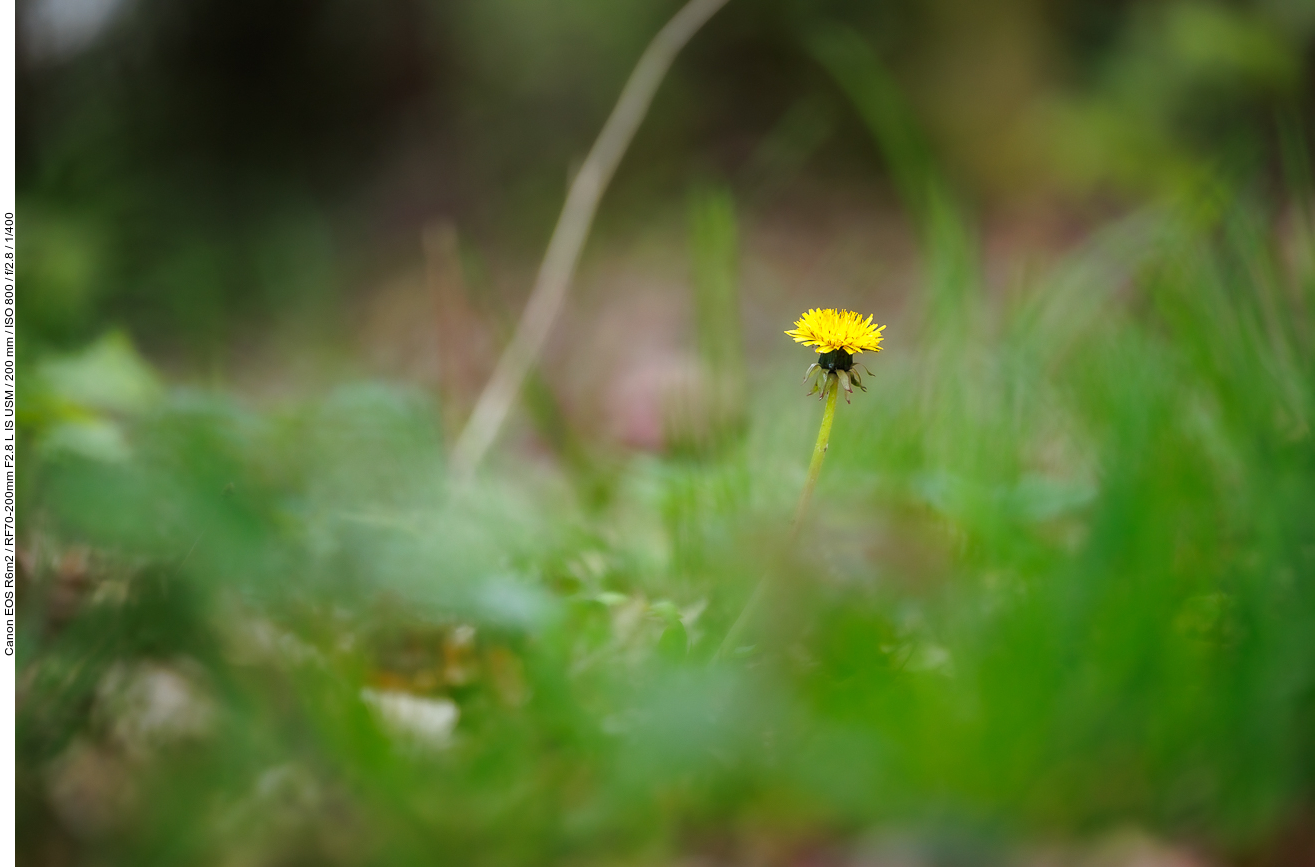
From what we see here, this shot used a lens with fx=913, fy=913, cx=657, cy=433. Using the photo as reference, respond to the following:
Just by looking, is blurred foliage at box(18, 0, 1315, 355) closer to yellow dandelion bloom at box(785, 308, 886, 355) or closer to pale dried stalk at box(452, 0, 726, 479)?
pale dried stalk at box(452, 0, 726, 479)

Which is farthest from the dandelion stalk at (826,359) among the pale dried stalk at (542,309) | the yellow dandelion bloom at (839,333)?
the pale dried stalk at (542,309)

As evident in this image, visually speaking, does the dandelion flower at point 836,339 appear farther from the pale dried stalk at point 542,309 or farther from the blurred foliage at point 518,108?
the blurred foliage at point 518,108

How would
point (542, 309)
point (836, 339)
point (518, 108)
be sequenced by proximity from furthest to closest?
1. point (518, 108)
2. point (542, 309)
3. point (836, 339)

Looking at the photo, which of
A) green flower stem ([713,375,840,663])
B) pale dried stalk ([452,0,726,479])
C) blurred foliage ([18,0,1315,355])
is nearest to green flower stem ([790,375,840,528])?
green flower stem ([713,375,840,663])

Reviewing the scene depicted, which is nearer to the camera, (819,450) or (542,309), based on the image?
(819,450)

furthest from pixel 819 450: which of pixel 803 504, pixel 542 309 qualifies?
pixel 542 309

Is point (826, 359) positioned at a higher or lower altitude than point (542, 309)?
lower

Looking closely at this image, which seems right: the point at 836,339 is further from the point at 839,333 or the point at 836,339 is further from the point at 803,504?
the point at 803,504

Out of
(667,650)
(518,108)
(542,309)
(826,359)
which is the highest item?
(518,108)

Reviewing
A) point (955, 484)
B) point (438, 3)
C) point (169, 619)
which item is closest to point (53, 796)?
point (169, 619)

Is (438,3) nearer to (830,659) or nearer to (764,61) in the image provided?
(764,61)
